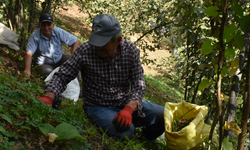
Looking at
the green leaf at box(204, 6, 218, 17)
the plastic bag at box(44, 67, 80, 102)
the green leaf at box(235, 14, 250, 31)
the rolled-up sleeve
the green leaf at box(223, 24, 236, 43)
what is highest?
the green leaf at box(204, 6, 218, 17)

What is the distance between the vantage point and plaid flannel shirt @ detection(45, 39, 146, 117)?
256cm

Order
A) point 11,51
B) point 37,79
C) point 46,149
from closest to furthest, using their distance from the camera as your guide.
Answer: point 46,149
point 37,79
point 11,51

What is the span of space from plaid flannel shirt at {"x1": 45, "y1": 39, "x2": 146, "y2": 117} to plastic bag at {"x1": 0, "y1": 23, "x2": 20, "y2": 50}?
2.47 metres

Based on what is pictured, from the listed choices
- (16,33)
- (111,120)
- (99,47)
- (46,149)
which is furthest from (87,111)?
(16,33)

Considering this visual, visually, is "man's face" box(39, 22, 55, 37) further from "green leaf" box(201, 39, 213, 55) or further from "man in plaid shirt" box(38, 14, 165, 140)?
"green leaf" box(201, 39, 213, 55)

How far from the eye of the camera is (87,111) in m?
2.67

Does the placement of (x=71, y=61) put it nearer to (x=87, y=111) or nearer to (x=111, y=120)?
(x=87, y=111)

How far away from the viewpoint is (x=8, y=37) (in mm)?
4320

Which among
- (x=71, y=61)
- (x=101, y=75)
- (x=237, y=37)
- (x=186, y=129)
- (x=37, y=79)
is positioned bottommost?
(x=37, y=79)

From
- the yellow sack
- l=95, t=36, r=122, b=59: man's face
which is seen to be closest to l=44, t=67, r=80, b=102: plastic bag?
l=95, t=36, r=122, b=59: man's face

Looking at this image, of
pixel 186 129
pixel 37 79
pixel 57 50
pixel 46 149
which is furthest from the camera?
pixel 57 50

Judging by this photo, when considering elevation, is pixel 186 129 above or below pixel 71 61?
below

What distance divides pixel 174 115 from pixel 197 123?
1.67 ft

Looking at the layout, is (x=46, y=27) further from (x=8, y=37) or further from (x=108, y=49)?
(x=108, y=49)
